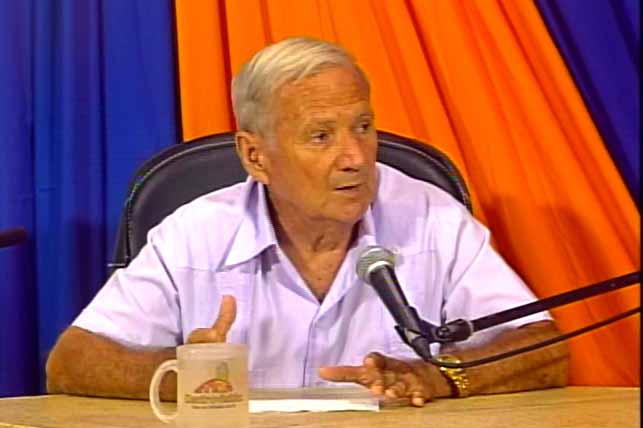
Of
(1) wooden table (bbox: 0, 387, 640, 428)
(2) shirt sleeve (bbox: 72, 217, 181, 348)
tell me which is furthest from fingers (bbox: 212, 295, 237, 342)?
(2) shirt sleeve (bbox: 72, 217, 181, 348)

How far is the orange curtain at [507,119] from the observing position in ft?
6.38

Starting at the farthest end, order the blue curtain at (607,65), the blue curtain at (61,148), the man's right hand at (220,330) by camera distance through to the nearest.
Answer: the blue curtain at (61,148), the blue curtain at (607,65), the man's right hand at (220,330)

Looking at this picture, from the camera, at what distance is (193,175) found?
6.23 ft

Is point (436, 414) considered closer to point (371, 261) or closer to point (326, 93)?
point (371, 261)

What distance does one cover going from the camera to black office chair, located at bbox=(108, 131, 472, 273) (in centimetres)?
186

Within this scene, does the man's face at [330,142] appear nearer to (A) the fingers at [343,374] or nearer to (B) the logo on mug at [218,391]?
(A) the fingers at [343,374]

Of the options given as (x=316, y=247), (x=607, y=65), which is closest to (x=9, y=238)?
(x=316, y=247)

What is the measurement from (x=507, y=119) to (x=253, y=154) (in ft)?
1.66

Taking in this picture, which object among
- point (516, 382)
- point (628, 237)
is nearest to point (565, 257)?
point (628, 237)

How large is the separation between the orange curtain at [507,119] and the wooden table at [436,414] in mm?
563

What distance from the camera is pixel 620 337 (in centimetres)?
194

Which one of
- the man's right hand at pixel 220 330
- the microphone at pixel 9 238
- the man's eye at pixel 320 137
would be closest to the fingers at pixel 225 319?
the man's right hand at pixel 220 330

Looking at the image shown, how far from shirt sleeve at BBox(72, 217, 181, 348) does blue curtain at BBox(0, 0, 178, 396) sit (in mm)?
541

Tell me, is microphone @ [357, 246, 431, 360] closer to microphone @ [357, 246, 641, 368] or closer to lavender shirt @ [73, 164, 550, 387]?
microphone @ [357, 246, 641, 368]
